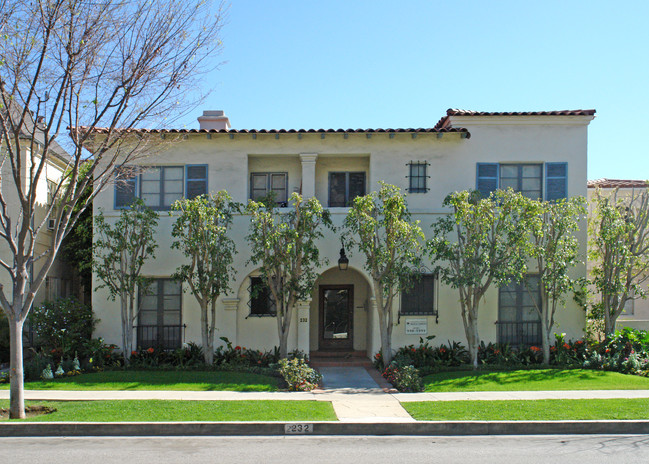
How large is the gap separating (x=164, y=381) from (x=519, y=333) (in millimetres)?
9074

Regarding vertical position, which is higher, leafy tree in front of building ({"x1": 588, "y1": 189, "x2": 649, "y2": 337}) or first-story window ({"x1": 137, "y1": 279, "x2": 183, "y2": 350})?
leafy tree in front of building ({"x1": 588, "y1": 189, "x2": 649, "y2": 337})

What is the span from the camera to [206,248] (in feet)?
49.0

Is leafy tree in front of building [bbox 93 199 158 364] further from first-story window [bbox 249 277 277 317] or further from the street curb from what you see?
the street curb

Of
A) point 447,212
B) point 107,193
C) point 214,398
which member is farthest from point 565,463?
point 107,193

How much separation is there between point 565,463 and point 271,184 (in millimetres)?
11215

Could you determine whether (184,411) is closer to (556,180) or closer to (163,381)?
(163,381)

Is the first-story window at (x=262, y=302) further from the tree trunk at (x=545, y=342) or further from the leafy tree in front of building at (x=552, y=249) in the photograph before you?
the tree trunk at (x=545, y=342)

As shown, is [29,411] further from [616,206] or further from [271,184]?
[616,206]

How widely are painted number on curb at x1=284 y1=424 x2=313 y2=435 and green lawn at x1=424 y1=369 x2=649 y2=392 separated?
13.7 feet

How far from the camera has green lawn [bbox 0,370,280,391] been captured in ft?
42.9

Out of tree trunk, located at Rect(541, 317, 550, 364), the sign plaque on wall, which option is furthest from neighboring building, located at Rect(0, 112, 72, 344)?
tree trunk, located at Rect(541, 317, 550, 364)

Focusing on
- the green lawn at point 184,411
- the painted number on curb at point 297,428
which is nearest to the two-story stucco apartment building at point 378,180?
the green lawn at point 184,411

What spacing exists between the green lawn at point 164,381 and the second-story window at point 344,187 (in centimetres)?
542

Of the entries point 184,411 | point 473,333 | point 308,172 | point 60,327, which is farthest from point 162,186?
point 473,333
